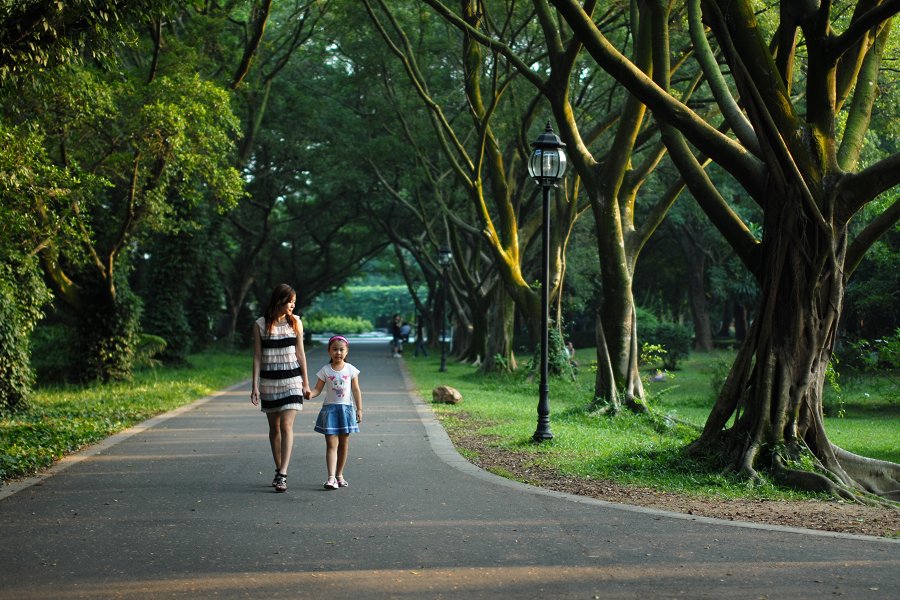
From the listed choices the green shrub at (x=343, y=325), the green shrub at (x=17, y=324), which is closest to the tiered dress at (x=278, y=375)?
the green shrub at (x=17, y=324)

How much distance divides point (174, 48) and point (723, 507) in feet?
54.9

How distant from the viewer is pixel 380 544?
22.1 feet

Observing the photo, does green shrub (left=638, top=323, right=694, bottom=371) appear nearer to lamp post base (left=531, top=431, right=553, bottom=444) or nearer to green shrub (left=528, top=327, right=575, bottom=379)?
green shrub (left=528, top=327, right=575, bottom=379)

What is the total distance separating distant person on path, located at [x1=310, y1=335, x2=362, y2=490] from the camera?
9047 mm

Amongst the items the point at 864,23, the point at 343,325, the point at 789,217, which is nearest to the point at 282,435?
the point at 789,217

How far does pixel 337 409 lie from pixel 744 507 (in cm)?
343

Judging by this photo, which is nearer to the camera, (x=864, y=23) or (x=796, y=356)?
(x=864, y=23)

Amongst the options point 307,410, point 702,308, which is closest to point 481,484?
point 307,410

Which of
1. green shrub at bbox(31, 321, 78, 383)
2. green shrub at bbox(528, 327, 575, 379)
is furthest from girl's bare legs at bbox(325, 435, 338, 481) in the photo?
green shrub at bbox(31, 321, 78, 383)

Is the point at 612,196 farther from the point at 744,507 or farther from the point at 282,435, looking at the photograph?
the point at 282,435

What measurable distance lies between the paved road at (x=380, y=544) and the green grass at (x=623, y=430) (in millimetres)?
1450

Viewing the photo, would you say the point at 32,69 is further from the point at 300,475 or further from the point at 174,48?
the point at 174,48

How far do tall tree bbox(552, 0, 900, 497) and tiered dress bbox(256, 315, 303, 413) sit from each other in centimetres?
393

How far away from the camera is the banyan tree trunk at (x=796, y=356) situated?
31.3ft
